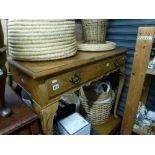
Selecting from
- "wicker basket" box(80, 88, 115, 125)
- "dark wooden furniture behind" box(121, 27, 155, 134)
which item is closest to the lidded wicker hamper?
"wicker basket" box(80, 88, 115, 125)

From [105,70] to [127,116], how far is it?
1.41ft

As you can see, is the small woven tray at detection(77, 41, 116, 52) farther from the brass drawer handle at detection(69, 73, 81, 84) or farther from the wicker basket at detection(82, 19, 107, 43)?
the brass drawer handle at detection(69, 73, 81, 84)

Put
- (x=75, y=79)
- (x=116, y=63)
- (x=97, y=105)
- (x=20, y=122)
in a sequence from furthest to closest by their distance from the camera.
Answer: (x=97, y=105)
(x=116, y=63)
(x=75, y=79)
(x=20, y=122)

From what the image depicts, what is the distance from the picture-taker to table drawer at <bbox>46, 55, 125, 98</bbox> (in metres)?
0.65

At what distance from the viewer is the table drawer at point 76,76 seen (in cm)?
65

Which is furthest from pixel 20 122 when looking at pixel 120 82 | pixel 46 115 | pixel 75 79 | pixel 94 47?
pixel 120 82

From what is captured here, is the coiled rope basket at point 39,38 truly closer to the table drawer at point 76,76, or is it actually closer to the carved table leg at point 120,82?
the table drawer at point 76,76

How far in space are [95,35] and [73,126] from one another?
25.2 inches

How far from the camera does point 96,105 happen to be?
4.11 feet

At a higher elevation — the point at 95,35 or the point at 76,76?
the point at 95,35

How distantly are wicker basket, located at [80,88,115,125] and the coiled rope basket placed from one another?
605mm

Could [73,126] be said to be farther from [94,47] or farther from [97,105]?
[94,47]

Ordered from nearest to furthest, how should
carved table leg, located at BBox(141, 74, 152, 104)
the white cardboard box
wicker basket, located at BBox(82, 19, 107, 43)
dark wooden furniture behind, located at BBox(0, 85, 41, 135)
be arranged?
dark wooden furniture behind, located at BBox(0, 85, 41, 135) → the white cardboard box → wicker basket, located at BBox(82, 19, 107, 43) → carved table leg, located at BBox(141, 74, 152, 104)
